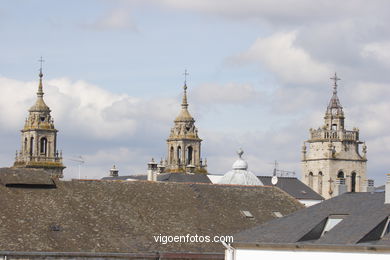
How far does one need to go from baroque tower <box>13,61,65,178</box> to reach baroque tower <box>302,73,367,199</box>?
33285 millimetres

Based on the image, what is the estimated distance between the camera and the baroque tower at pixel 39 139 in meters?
168

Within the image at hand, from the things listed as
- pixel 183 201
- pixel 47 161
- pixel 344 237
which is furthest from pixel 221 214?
pixel 47 161

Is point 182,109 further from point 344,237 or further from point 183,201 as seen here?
point 344,237

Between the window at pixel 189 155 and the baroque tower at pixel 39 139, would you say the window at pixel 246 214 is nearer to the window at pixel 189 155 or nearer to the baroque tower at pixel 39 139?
the baroque tower at pixel 39 139

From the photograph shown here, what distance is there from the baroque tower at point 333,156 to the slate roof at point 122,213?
91450 millimetres

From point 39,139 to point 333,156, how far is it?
39584 mm

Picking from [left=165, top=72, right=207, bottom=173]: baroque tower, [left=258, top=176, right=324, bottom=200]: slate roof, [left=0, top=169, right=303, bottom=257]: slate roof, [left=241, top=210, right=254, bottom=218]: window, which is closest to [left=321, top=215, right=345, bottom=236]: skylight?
Result: [left=0, top=169, right=303, bottom=257]: slate roof

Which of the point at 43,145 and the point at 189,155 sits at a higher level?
the point at 189,155

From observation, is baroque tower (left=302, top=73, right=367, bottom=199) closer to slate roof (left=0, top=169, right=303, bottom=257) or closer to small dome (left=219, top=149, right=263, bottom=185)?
small dome (left=219, top=149, right=263, bottom=185)

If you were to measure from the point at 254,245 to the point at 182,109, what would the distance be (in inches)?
5198

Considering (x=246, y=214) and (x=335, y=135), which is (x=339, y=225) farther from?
(x=335, y=135)

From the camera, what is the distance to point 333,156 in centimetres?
16675

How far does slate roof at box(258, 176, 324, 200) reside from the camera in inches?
5295

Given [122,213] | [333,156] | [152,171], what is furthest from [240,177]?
[333,156]
